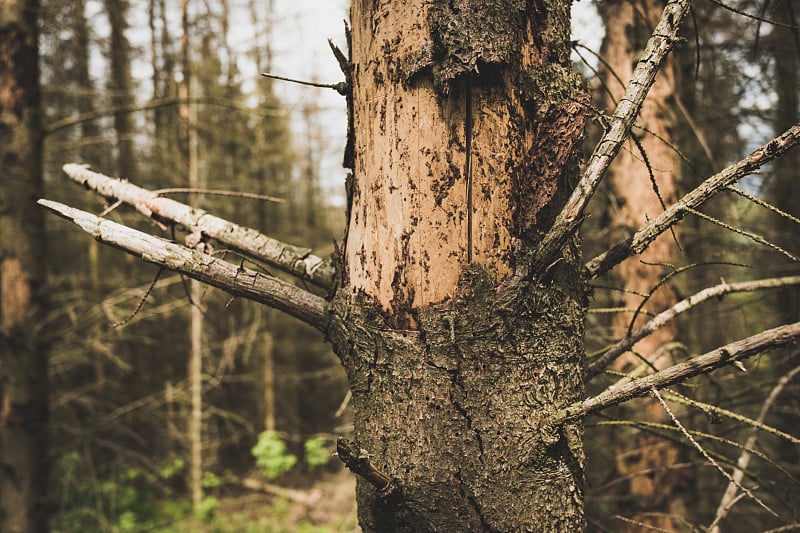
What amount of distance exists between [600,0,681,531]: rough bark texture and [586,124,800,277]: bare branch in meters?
2.16

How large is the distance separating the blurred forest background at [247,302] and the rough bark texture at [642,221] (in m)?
0.01

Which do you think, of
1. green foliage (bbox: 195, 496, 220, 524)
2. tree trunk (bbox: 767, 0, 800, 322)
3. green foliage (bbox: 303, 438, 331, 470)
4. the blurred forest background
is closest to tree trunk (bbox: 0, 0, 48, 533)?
the blurred forest background

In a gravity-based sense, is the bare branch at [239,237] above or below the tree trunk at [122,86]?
below

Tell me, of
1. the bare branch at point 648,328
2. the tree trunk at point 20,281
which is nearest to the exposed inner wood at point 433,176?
the bare branch at point 648,328

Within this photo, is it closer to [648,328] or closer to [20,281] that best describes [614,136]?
[648,328]

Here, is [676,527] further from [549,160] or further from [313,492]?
[313,492]

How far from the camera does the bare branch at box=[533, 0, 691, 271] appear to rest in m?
1.07

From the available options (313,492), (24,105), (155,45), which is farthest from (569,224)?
(155,45)

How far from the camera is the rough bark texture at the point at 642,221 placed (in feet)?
10.9

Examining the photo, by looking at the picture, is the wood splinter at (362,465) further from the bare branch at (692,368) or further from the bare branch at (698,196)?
the bare branch at (698,196)

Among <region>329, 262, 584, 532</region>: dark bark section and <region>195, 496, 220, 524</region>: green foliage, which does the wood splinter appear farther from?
<region>195, 496, 220, 524</region>: green foliage

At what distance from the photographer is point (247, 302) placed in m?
10.3

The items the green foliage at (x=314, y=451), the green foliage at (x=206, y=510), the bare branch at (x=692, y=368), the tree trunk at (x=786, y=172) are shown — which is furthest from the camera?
the green foliage at (x=206, y=510)

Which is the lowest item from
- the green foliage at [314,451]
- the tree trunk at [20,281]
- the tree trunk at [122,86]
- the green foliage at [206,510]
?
the green foliage at [206,510]
